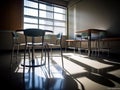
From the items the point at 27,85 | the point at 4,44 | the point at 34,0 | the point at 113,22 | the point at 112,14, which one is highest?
the point at 34,0

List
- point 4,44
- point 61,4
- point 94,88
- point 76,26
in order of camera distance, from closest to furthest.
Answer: point 94,88
point 4,44
point 76,26
point 61,4

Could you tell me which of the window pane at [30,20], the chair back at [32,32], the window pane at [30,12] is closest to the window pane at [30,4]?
the window pane at [30,12]

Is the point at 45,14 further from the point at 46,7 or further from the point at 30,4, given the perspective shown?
the point at 30,4

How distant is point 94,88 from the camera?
1.33 m

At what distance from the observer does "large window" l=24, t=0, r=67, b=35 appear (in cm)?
641

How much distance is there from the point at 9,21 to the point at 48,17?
248 cm

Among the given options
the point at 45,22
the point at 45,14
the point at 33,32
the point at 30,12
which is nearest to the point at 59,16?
the point at 45,14

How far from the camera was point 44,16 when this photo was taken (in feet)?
23.1

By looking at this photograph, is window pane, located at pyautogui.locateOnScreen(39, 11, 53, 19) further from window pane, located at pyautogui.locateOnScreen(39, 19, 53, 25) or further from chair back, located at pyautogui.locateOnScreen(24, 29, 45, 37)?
chair back, located at pyautogui.locateOnScreen(24, 29, 45, 37)

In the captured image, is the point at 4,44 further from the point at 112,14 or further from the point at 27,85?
the point at 112,14

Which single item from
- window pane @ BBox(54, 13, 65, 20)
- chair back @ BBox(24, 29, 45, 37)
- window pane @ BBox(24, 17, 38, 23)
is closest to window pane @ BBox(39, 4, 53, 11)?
window pane @ BBox(54, 13, 65, 20)

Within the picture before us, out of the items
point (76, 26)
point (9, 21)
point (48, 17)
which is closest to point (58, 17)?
point (48, 17)

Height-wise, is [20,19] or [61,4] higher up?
[61,4]

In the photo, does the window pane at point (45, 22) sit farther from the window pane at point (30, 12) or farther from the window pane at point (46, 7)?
the window pane at point (46, 7)
